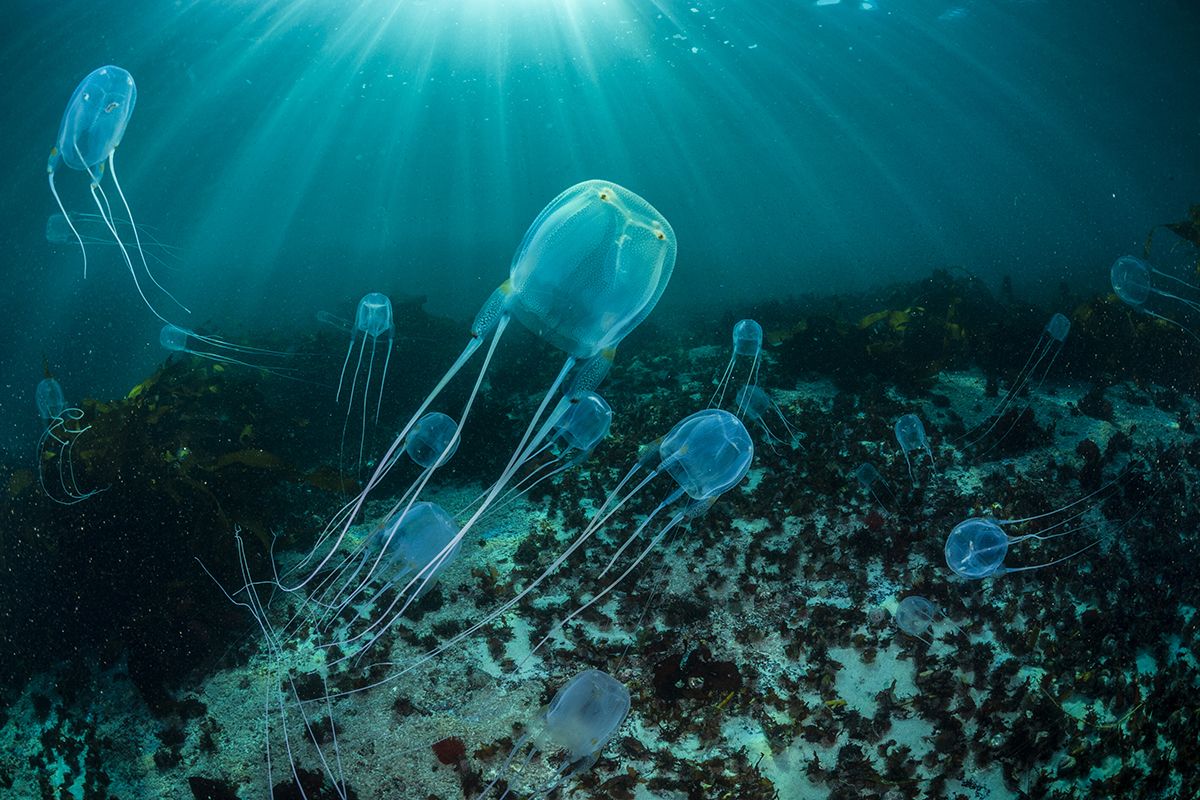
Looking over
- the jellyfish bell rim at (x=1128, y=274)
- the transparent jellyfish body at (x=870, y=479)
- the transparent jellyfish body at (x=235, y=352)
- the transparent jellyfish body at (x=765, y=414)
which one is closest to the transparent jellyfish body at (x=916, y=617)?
the transparent jellyfish body at (x=870, y=479)

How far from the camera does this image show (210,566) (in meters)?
5.29

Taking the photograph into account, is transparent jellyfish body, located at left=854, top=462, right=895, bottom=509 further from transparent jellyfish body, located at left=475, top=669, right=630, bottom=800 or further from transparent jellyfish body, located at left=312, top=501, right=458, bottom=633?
transparent jellyfish body, located at left=312, top=501, right=458, bottom=633

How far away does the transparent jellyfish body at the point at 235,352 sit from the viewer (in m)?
10.1

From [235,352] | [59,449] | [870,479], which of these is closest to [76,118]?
[59,449]

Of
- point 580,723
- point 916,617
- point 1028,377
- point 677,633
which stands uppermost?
point 580,723

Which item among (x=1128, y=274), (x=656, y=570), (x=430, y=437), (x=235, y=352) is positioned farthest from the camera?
(x=235, y=352)

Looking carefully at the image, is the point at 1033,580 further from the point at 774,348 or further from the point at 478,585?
the point at 774,348

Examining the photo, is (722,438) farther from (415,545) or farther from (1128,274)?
(1128,274)

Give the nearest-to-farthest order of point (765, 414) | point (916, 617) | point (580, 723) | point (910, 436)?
point (580, 723) → point (916, 617) → point (910, 436) → point (765, 414)

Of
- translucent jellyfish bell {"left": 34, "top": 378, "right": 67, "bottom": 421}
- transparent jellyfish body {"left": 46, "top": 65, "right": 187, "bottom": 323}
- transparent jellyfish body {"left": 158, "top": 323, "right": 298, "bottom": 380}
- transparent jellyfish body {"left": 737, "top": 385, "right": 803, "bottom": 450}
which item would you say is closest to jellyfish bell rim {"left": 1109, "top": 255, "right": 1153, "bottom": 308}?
transparent jellyfish body {"left": 737, "top": 385, "right": 803, "bottom": 450}

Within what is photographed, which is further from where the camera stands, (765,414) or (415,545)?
(765,414)

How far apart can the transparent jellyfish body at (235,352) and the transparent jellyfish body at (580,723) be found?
344 inches

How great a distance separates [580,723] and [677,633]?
122cm

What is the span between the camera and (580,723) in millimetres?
3514
